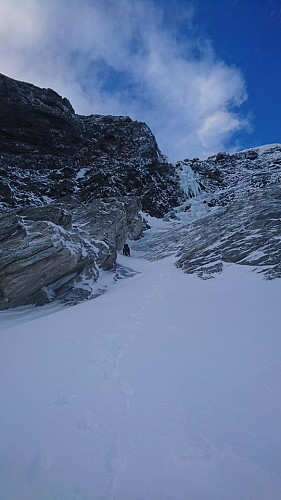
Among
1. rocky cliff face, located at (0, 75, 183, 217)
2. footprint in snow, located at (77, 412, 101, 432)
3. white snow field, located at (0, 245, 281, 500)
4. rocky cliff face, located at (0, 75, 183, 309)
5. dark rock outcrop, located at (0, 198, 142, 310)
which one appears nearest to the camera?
white snow field, located at (0, 245, 281, 500)

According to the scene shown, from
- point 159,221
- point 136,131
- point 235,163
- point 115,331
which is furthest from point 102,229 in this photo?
point 235,163

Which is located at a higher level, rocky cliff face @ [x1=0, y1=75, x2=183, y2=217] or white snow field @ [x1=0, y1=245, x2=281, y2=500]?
rocky cliff face @ [x1=0, y1=75, x2=183, y2=217]

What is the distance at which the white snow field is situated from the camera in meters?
2.15

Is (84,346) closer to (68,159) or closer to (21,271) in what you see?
(21,271)

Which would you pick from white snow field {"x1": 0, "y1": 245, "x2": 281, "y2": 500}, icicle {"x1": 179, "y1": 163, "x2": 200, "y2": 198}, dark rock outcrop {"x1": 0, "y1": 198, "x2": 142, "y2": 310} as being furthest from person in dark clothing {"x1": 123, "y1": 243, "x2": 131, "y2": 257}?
icicle {"x1": 179, "y1": 163, "x2": 200, "y2": 198}

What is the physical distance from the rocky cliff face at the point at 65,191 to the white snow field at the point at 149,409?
16.2 feet

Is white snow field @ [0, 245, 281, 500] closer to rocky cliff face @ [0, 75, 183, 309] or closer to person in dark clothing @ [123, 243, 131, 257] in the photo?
rocky cliff face @ [0, 75, 183, 309]

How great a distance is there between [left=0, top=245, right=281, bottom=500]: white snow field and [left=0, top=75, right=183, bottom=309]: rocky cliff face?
4923mm

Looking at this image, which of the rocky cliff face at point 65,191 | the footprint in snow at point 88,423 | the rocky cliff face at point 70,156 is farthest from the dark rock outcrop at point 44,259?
the rocky cliff face at point 70,156

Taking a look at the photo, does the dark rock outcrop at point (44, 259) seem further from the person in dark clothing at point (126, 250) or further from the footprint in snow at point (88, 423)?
the footprint in snow at point (88, 423)

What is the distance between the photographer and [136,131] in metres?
44.0

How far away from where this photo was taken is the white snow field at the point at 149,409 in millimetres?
2150

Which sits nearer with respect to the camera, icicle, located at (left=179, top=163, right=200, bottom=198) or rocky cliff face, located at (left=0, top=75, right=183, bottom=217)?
rocky cliff face, located at (left=0, top=75, right=183, bottom=217)

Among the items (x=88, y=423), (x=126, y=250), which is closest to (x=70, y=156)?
(x=126, y=250)
